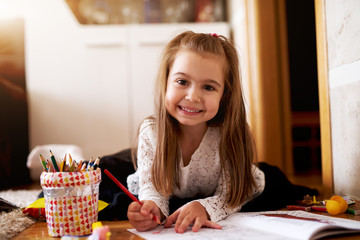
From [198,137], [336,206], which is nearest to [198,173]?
[198,137]

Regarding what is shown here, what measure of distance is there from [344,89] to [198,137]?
47 cm

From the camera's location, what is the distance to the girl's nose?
0.91m

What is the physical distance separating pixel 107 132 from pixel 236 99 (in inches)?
53.1

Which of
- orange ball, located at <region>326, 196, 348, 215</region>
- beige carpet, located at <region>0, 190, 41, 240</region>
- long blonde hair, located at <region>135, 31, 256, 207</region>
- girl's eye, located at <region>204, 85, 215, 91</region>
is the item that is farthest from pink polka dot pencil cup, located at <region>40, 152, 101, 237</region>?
orange ball, located at <region>326, 196, 348, 215</region>

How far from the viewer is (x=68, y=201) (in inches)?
30.0

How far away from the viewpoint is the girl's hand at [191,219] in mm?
783

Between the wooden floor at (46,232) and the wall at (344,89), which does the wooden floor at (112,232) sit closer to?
the wooden floor at (46,232)

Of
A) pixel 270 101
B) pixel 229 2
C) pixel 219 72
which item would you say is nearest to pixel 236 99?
pixel 219 72

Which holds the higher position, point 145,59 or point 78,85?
point 145,59

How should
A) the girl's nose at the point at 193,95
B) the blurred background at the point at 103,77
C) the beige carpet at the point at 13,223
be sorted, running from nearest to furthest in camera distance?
the beige carpet at the point at 13,223 < the girl's nose at the point at 193,95 < the blurred background at the point at 103,77

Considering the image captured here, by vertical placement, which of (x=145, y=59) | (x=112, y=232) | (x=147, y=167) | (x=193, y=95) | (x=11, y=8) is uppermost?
(x=11, y=8)

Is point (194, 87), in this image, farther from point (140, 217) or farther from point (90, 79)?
point (90, 79)

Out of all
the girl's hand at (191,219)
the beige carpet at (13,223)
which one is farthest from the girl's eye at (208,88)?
the beige carpet at (13,223)

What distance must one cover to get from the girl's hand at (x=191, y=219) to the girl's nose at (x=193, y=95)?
0.84 ft
